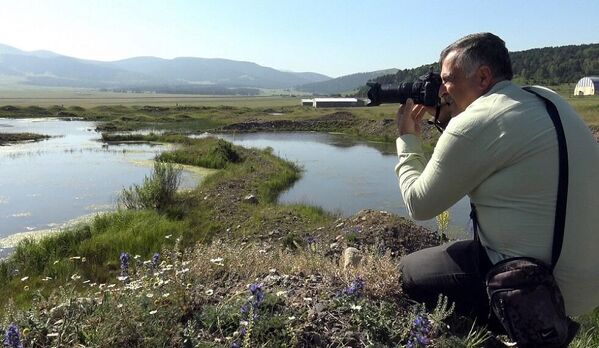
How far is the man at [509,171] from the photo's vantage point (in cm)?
217

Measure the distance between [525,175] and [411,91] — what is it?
3.30 feet

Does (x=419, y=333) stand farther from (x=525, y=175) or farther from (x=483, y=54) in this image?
(x=483, y=54)

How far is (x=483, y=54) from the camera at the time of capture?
2.36m

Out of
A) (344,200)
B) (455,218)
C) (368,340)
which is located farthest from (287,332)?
(344,200)

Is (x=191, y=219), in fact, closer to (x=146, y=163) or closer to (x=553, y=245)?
(x=553, y=245)

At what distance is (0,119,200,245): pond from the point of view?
1102cm

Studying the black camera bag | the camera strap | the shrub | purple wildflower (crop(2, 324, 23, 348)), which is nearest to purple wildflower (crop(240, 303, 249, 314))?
purple wildflower (crop(2, 324, 23, 348))

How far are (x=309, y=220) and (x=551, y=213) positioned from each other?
25.3 ft

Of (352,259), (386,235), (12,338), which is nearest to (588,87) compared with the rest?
(386,235)

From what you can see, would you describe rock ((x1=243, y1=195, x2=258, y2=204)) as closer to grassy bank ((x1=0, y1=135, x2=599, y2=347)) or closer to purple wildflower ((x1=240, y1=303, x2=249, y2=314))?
grassy bank ((x1=0, y1=135, x2=599, y2=347))

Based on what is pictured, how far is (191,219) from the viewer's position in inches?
388

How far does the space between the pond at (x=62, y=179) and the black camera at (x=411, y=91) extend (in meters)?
8.95

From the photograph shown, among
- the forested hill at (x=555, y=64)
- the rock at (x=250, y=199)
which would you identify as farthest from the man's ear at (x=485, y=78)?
the forested hill at (x=555, y=64)

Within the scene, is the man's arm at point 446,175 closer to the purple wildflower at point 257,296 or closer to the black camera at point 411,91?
the black camera at point 411,91
